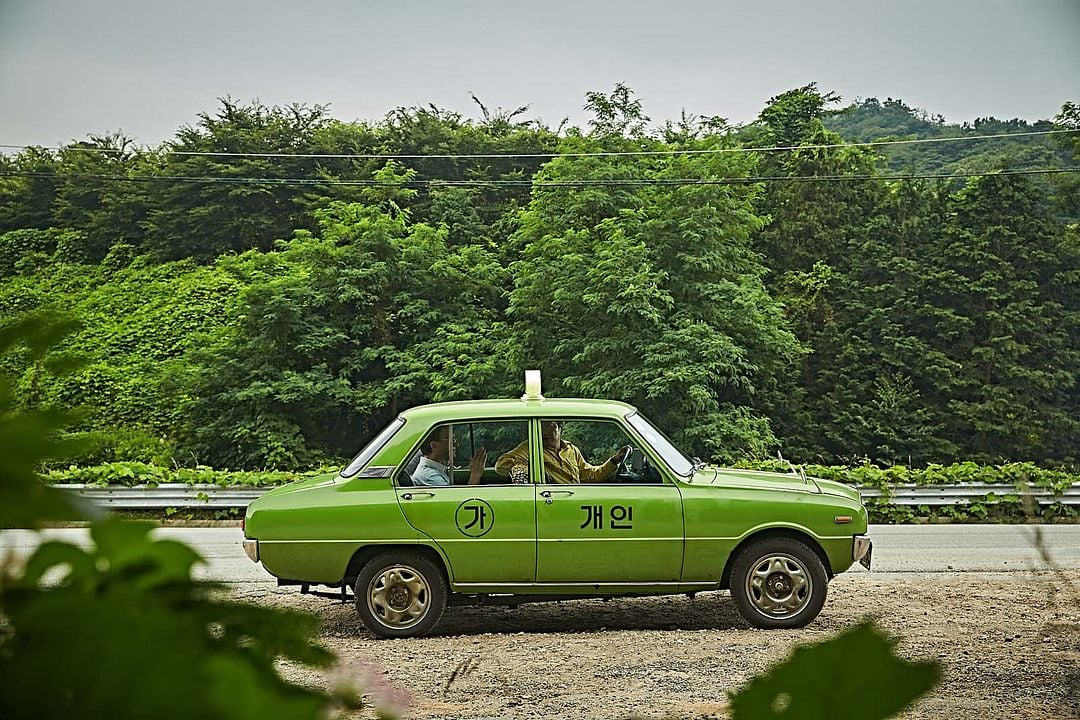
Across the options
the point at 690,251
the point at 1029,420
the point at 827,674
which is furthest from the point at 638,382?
the point at 827,674

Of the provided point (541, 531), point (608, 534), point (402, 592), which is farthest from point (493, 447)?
point (402, 592)

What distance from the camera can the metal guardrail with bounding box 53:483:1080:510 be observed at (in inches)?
550

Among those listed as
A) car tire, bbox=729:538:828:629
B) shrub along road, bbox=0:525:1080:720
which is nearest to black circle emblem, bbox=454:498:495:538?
shrub along road, bbox=0:525:1080:720

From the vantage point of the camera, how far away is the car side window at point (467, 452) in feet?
24.4

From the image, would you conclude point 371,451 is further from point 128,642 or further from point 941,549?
point 128,642

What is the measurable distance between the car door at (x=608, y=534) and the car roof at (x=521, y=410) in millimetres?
479

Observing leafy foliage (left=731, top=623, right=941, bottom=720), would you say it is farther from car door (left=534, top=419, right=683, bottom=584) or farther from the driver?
the driver

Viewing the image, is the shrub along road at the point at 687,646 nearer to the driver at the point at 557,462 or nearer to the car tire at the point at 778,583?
the car tire at the point at 778,583

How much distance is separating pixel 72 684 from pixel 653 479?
23.1ft

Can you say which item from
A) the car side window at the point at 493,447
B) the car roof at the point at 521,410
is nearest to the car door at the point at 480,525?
the car side window at the point at 493,447

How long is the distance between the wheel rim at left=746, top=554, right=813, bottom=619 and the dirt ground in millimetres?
157

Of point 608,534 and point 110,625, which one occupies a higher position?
point 110,625

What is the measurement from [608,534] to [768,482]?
3.84 feet

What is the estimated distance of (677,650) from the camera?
7.09 meters
